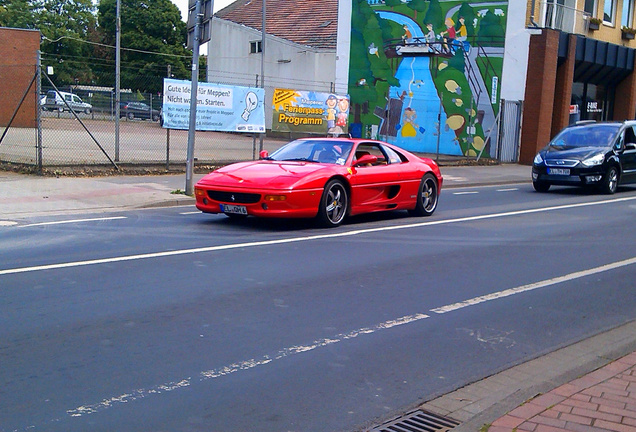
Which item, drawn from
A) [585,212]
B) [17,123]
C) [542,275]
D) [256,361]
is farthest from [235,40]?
[256,361]

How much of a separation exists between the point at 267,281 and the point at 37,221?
5.24 meters

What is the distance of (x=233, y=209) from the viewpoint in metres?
10.5

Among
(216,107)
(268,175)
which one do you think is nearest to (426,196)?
(268,175)

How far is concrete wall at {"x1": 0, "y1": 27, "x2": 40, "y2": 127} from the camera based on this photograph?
3222cm

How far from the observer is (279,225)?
11219mm

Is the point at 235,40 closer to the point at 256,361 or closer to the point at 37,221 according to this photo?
the point at 37,221

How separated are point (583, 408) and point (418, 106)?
1136 inches

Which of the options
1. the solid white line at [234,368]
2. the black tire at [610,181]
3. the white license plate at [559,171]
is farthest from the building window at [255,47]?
the solid white line at [234,368]

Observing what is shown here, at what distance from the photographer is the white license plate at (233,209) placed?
34.2 ft

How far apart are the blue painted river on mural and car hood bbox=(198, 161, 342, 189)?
Result: 21081mm

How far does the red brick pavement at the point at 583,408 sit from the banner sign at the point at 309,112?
16856 mm

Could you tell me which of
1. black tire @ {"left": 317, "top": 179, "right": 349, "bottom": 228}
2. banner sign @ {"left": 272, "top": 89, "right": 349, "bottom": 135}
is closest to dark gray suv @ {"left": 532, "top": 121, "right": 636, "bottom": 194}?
banner sign @ {"left": 272, "top": 89, "right": 349, "bottom": 135}

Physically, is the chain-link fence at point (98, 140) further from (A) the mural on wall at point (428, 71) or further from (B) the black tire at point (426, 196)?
(B) the black tire at point (426, 196)

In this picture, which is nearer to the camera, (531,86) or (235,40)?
(531,86)
